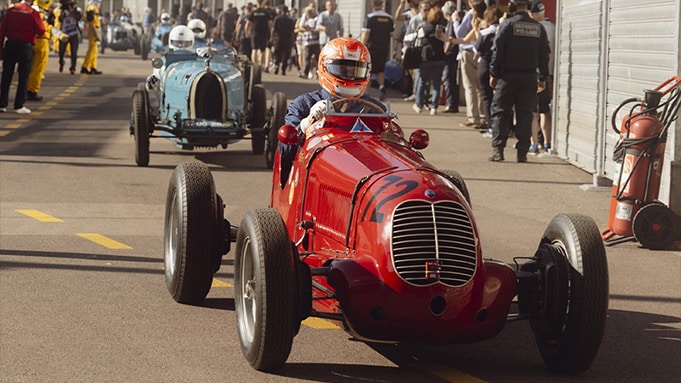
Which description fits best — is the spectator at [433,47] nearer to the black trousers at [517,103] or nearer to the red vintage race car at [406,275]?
the black trousers at [517,103]

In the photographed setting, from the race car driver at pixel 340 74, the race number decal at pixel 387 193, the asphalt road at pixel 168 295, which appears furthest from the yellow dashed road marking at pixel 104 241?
the race number decal at pixel 387 193

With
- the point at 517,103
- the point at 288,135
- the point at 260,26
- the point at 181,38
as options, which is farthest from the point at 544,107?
the point at 260,26

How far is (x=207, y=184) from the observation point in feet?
26.0

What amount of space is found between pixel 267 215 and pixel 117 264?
10.7ft

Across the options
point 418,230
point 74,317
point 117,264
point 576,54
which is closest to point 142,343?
point 74,317

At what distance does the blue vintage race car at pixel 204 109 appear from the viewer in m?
15.6

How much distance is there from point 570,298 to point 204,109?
33.8 feet

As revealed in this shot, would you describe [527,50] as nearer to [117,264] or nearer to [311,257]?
[117,264]

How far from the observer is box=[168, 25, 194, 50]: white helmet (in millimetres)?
18375

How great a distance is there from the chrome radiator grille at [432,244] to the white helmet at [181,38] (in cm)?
1243

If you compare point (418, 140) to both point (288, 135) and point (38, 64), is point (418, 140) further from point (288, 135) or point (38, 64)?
point (38, 64)

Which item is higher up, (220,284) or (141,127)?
(141,127)

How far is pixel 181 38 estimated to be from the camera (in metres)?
18.4

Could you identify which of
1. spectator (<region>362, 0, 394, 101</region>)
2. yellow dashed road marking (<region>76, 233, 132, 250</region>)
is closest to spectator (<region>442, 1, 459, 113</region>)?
spectator (<region>362, 0, 394, 101</region>)
